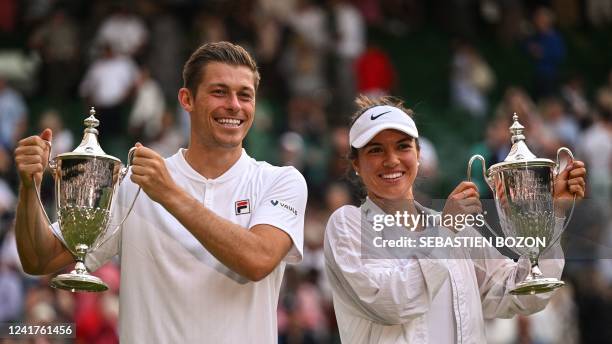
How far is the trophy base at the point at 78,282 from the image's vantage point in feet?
16.3

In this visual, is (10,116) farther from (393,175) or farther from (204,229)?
(204,229)

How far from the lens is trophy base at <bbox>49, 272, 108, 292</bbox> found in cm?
497

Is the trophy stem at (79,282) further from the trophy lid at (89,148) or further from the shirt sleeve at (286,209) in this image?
the shirt sleeve at (286,209)

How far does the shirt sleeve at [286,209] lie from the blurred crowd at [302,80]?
5.57 meters

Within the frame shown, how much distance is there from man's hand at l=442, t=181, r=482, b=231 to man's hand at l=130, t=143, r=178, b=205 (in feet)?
3.44

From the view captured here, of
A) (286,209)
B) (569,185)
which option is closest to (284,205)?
(286,209)

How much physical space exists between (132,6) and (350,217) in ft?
36.2

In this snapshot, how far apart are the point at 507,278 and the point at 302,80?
10.3 meters

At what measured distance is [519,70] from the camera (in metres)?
17.5

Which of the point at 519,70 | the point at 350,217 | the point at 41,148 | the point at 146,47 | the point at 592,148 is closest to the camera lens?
the point at 41,148

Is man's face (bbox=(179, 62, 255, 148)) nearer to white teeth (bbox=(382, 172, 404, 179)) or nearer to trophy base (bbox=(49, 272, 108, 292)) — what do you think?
white teeth (bbox=(382, 172, 404, 179))

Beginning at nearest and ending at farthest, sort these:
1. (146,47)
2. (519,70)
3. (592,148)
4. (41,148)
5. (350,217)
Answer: (41,148) < (350,217) < (592,148) < (146,47) < (519,70)

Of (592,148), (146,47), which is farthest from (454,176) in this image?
(146,47)

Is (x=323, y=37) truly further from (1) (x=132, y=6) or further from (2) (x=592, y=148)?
(2) (x=592, y=148)
